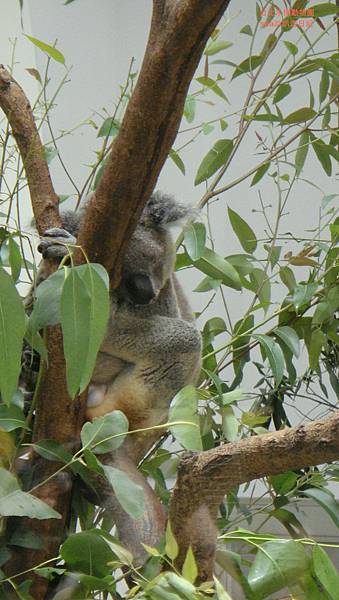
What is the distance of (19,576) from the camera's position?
1127 millimetres

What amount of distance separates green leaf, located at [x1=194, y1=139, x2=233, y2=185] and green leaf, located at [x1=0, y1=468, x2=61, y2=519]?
0.91m

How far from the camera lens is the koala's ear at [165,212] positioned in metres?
1.59

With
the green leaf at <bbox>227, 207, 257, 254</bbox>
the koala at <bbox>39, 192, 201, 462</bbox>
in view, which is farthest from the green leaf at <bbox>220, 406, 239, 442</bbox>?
the green leaf at <bbox>227, 207, 257, 254</bbox>

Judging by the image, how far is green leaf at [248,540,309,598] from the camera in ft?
3.13

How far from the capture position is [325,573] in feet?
3.05

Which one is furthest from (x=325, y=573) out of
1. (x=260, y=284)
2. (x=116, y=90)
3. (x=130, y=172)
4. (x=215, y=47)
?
(x=116, y=90)

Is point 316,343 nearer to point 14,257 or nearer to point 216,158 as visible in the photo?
point 216,158

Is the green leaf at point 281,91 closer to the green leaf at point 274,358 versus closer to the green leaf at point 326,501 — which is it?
the green leaf at point 274,358

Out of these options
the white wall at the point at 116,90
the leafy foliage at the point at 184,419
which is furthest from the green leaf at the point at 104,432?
the white wall at the point at 116,90

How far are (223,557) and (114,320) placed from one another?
553mm

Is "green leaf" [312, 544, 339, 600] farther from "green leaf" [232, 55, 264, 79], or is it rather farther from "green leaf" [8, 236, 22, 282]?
"green leaf" [232, 55, 264, 79]

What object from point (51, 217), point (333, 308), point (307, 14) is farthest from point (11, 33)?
point (333, 308)

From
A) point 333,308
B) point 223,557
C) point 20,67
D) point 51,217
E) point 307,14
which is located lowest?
point 223,557

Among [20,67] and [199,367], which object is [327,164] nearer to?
[199,367]
